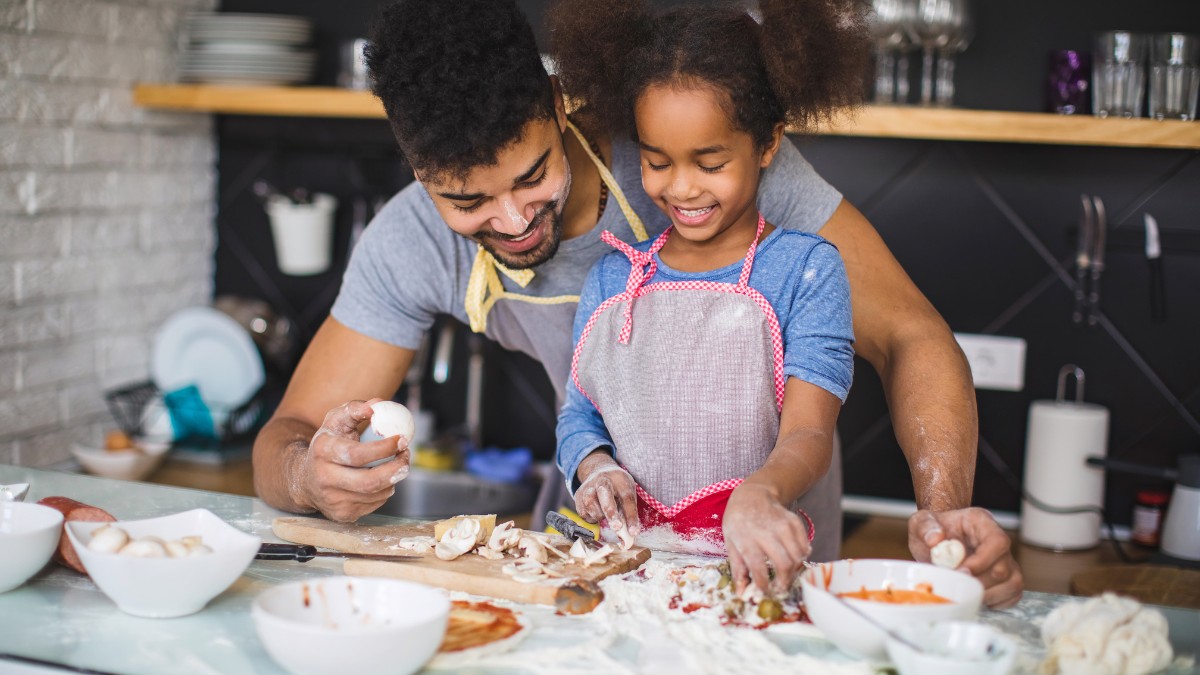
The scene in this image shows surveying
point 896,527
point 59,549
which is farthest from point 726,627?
point 896,527

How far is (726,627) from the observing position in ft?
3.39

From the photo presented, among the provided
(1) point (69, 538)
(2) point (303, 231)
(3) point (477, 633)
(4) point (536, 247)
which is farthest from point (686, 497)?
(2) point (303, 231)

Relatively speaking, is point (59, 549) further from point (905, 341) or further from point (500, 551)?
point (905, 341)

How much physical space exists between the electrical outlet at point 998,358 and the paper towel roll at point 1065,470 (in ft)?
0.36

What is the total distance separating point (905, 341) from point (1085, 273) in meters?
1.09

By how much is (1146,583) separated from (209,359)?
6.42 ft

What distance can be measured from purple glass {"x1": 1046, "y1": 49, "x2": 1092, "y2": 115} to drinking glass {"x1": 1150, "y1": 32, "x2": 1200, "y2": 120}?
13cm

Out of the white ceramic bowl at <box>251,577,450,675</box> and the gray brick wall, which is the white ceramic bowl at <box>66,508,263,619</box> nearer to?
the white ceramic bowl at <box>251,577,450,675</box>

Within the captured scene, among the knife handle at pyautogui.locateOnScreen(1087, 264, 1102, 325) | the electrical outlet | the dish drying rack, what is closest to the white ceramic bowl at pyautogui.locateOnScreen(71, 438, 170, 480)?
the dish drying rack

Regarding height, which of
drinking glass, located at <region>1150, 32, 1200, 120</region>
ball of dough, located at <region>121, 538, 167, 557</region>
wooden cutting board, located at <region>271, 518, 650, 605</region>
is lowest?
wooden cutting board, located at <region>271, 518, 650, 605</region>

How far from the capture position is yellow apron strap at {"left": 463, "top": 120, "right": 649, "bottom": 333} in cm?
157

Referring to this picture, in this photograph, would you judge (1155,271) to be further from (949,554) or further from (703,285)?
(949,554)

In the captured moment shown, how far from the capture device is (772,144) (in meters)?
1.39

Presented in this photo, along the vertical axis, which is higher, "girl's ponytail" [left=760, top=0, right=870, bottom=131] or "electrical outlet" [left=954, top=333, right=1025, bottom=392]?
"girl's ponytail" [left=760, top=0, right=870, bottom=131]
